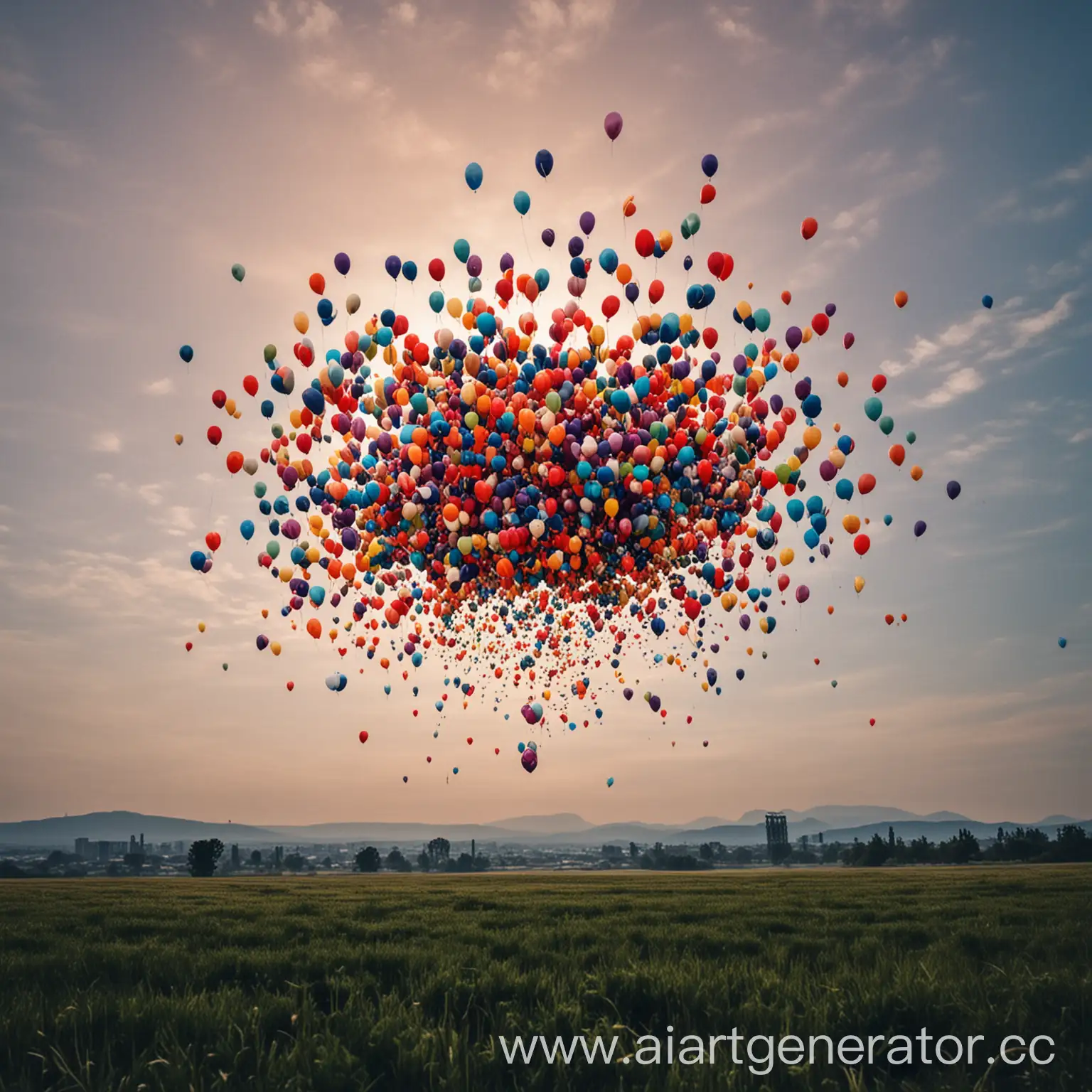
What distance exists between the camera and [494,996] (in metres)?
6.14

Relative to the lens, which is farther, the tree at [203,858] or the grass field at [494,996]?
the tree at [203,858]

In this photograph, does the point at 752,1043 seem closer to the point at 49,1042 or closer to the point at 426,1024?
the point at 426,1024

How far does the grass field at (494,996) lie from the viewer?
4.50 m

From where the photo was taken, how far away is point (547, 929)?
Result: 993 centimetres

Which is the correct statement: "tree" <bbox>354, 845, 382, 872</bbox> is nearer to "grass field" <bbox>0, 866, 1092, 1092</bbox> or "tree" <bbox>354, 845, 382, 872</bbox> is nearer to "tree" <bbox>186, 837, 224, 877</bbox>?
"tree" <bbox>186, 837, 224, 877</bbox>

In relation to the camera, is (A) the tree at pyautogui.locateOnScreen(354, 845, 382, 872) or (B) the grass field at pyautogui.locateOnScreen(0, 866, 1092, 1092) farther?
(A) the tree at pyautogui.locateOnScreen(354, 845, 382, 872)

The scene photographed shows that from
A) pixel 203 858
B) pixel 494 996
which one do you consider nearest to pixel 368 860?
pixel 203 858

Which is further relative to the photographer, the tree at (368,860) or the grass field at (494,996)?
the tree at (368,860)

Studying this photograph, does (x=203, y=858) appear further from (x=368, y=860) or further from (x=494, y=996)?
(x=494, y=996)

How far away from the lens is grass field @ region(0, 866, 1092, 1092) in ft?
14.8

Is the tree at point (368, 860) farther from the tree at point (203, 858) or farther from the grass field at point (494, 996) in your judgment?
the grass field at point (494, 996)

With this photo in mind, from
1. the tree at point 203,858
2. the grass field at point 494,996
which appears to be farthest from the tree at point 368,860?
the grass field at point 494,996

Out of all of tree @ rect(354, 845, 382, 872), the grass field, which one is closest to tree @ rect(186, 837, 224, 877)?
tree @ rect(354, 845, 382, 872)

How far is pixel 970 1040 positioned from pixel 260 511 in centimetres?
1340
